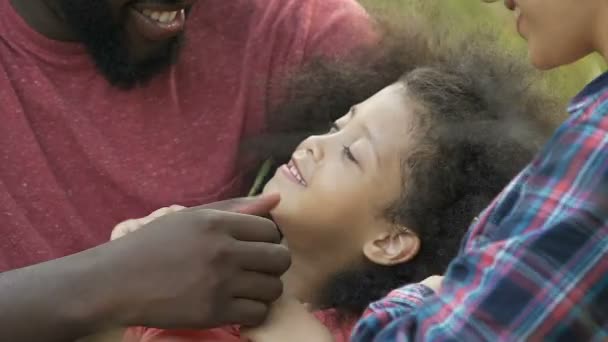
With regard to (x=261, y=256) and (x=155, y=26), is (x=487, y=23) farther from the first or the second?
(x=261, y=256)

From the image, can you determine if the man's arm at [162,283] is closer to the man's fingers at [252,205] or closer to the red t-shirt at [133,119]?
the man's fingers at [252,205]

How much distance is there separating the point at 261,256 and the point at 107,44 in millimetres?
612

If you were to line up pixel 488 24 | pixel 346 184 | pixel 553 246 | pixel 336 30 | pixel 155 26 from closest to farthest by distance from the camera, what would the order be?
pixel 553 246 → pixel 346 184 → pixel 155 26 → pixel 336 30 → pixel 488 24

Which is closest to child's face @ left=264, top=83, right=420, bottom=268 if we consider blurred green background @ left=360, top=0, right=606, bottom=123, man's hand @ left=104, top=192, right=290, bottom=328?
man's hand @ left=104, top=192, right=290, bottom=328

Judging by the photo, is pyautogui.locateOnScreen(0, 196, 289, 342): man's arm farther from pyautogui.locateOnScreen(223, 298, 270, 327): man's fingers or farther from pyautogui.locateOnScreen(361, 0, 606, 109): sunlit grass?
pyautogui.locateOnScreen(361, 0, 606, 109): sunlit grass

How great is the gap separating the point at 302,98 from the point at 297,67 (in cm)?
9

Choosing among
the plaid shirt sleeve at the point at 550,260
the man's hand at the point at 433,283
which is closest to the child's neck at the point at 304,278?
the man's hand at the point at 433,283

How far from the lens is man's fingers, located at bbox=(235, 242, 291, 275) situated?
151 cm

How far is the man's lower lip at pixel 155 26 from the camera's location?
1886 mm

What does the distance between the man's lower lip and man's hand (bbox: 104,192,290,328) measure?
A: 47 centimetres

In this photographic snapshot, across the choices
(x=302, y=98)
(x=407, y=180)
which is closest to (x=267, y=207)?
(x=407, y=180)

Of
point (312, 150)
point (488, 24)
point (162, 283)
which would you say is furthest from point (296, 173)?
point (488, 24)

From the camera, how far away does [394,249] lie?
1651 mm

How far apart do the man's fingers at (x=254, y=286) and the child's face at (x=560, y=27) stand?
21.2 inches
